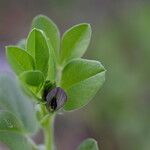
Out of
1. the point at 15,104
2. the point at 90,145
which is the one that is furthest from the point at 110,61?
the point at 90,145

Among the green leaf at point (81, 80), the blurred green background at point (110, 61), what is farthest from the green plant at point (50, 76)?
the blurred green background at point (110, 61)

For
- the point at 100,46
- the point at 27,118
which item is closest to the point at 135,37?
the point at 100,46

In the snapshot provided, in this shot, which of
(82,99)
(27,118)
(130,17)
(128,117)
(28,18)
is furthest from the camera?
(28,18)

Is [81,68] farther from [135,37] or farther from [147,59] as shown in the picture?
[135,37]

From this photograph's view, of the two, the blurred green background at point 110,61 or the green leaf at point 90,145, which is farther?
the blurred green background at point 110,61

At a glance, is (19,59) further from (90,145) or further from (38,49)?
(90,145)

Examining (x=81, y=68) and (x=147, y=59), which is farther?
(x=147, y=59)

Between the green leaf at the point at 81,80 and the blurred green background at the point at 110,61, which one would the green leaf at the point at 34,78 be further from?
the blurred green background at the point at 110,61
